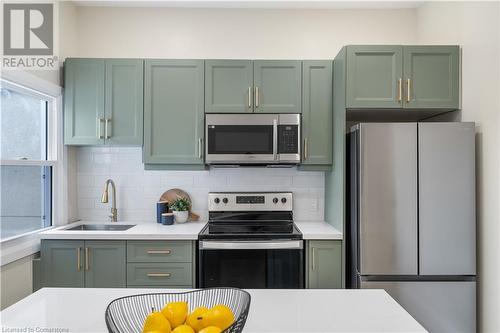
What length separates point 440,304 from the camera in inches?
81.5

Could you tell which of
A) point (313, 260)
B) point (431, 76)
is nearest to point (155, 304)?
point (313, 260)

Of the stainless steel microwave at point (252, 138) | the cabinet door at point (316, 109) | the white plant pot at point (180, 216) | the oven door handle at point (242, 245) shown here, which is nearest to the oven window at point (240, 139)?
the stainless steel microwave at point (252, 138)

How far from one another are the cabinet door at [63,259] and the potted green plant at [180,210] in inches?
29.1

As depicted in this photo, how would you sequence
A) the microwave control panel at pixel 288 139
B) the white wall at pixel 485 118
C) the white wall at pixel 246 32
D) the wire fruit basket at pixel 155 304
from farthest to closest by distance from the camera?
the white wall at pixel 246 32
the microwave control panel at pixel 288 139
the white wall at pixel 485 118
the wire fruit basket at pixel 155 304

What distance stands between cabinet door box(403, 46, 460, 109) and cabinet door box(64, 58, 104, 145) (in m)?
2.39

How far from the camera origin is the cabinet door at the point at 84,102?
257 centimetres

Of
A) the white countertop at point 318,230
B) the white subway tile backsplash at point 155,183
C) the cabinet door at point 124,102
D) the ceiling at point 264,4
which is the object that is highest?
the ceiling at point 264,4

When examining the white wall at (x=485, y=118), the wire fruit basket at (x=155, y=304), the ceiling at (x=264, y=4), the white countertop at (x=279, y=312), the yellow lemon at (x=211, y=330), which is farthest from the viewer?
the ceiling at (x=264, y=4)

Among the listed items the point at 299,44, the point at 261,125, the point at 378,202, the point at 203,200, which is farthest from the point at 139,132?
the point at 378,202

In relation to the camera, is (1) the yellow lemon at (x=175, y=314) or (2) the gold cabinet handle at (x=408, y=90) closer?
(1) the yellow lemon at (x=175, y=314)

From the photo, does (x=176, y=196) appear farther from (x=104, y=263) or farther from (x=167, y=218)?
(x=104, y=263)

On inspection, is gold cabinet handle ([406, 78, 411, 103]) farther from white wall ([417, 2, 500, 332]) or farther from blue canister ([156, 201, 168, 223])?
blue canister ([156, 201, 168, 223])

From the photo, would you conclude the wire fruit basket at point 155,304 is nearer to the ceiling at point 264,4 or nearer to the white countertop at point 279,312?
the white countertop at point 279,312

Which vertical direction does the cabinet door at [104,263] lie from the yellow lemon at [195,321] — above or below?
below
